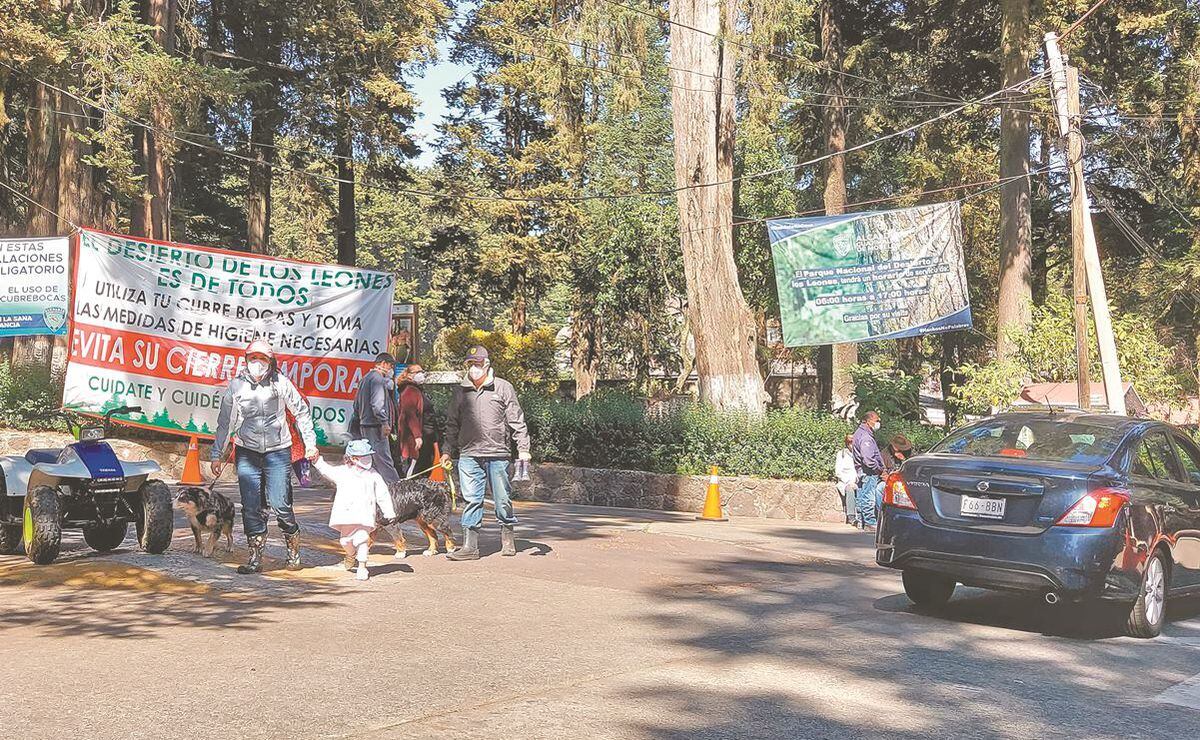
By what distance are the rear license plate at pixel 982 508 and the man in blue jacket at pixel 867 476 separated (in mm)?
9086

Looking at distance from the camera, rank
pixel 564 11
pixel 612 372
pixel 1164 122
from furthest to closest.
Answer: pixel 612 372
pixel 564 11
pixel 1164 122

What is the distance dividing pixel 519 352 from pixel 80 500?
30.3 m

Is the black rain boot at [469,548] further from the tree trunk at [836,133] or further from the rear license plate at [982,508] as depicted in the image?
the tree trunk at [836,133]

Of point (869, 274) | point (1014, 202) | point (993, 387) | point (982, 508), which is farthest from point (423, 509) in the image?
point (1014, 202)

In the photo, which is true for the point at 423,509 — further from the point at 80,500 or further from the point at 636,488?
the point at 636,488

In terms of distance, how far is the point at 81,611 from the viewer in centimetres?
809

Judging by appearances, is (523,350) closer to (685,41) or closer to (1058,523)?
(685,41)

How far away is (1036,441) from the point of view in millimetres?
8992

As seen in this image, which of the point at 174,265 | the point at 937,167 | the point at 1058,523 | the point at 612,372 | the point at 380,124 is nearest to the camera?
the point at 1058,523

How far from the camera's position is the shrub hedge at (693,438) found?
19.5 m

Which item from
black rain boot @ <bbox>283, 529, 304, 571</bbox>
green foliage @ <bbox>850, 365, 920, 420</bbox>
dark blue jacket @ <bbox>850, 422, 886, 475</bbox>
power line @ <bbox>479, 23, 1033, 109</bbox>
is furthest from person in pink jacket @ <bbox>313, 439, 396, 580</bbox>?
green foliage @ <bbox>850, 365, 920, 420</bbox>

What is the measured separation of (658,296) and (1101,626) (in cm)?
3243

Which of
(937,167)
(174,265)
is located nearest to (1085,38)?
(937,167)

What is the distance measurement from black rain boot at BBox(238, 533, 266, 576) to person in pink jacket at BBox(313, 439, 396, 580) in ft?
2.15
